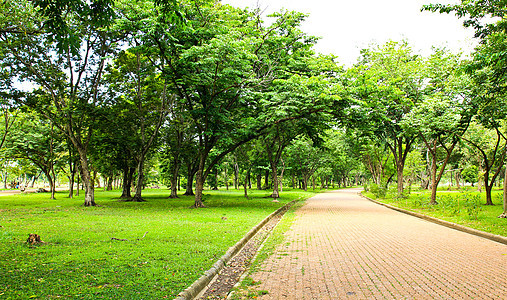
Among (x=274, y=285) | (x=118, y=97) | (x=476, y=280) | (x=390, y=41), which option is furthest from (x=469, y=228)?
(x=118, y=97)

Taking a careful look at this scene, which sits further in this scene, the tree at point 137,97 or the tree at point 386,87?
the tree at point 137,97

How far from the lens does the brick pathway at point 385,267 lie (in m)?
4.32

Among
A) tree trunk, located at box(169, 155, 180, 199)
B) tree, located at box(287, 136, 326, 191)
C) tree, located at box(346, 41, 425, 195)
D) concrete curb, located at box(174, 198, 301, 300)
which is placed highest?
tree, located at box(346, 41, 425, 195)

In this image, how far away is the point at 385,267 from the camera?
560 cm

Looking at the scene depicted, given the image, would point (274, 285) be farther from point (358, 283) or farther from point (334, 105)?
point (334, 105)

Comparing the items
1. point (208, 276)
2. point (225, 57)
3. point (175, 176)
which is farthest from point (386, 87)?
point (175, 176)

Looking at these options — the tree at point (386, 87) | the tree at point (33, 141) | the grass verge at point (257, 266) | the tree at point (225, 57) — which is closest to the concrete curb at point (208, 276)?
the grass verge at point (257, 266)

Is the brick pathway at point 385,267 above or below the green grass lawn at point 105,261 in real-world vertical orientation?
below

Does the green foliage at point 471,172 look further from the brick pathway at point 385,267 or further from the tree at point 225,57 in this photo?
the brick pathway at point 385,267

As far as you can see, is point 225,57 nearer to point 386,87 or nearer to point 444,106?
point 386,87

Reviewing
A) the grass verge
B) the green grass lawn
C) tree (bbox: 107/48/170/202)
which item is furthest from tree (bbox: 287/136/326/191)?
the green grass lawn

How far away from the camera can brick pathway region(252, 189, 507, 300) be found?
14.2 feet

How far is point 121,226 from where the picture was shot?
9.46 meters

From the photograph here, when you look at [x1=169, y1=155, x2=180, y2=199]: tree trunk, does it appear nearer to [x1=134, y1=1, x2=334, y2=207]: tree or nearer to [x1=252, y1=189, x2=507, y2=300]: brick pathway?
[x1=134, y1=1, x2=334, y2=207]: tree
